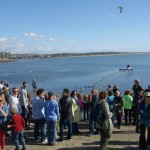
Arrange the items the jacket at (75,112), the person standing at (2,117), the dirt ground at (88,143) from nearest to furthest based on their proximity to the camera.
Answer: the person standing at (2,117)
the dirt ground at (88,143)
the jacket at (75,112)

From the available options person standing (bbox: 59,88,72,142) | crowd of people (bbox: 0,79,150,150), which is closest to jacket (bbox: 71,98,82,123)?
crowd of people (bbox: 0,79,150,150)

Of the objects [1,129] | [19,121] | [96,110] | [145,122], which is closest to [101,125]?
[96,110]

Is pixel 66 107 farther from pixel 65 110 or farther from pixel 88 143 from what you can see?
pixel 88 143

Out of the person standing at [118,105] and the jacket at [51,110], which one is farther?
the person standing at [118,105]

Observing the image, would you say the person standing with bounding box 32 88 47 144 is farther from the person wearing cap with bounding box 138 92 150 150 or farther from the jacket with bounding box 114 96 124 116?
the jacket with bounding box 114 96 124 116

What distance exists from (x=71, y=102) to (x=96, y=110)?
2271 millimetres

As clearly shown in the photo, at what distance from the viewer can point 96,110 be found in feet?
26.2

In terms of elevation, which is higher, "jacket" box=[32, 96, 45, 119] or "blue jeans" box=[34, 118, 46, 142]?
"jacket" box=[32, 96, 45, 119]

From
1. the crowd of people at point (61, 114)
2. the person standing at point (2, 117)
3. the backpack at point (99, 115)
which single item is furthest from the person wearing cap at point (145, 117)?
the person standing at point (2, 117)

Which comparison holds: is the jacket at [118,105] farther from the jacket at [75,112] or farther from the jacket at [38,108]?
the jacket at [38,108]

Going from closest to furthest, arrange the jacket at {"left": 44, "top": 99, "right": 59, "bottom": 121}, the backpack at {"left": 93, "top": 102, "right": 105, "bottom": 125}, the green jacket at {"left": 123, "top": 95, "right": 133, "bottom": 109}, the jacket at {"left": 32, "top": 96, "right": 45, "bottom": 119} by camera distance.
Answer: the backpack at {"left": 93, "top": 102, "right": 105, "bottom": 125} < the jacket at {"left": 44, "top": 99, "right": 59, "bottom": 121} < the jacket at {"left": 32, "top": 96, "right": 45, "bottom": 119} < the green jacket at {"left": 123, "top": 95, "right": 133, "bottom": 109}

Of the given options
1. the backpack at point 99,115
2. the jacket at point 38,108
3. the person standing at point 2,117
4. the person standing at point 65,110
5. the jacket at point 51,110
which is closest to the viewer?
the backpack at point 99,115

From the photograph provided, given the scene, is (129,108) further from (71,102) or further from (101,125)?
(101,125)

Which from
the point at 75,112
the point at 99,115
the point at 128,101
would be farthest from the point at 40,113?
the point at 128,101
